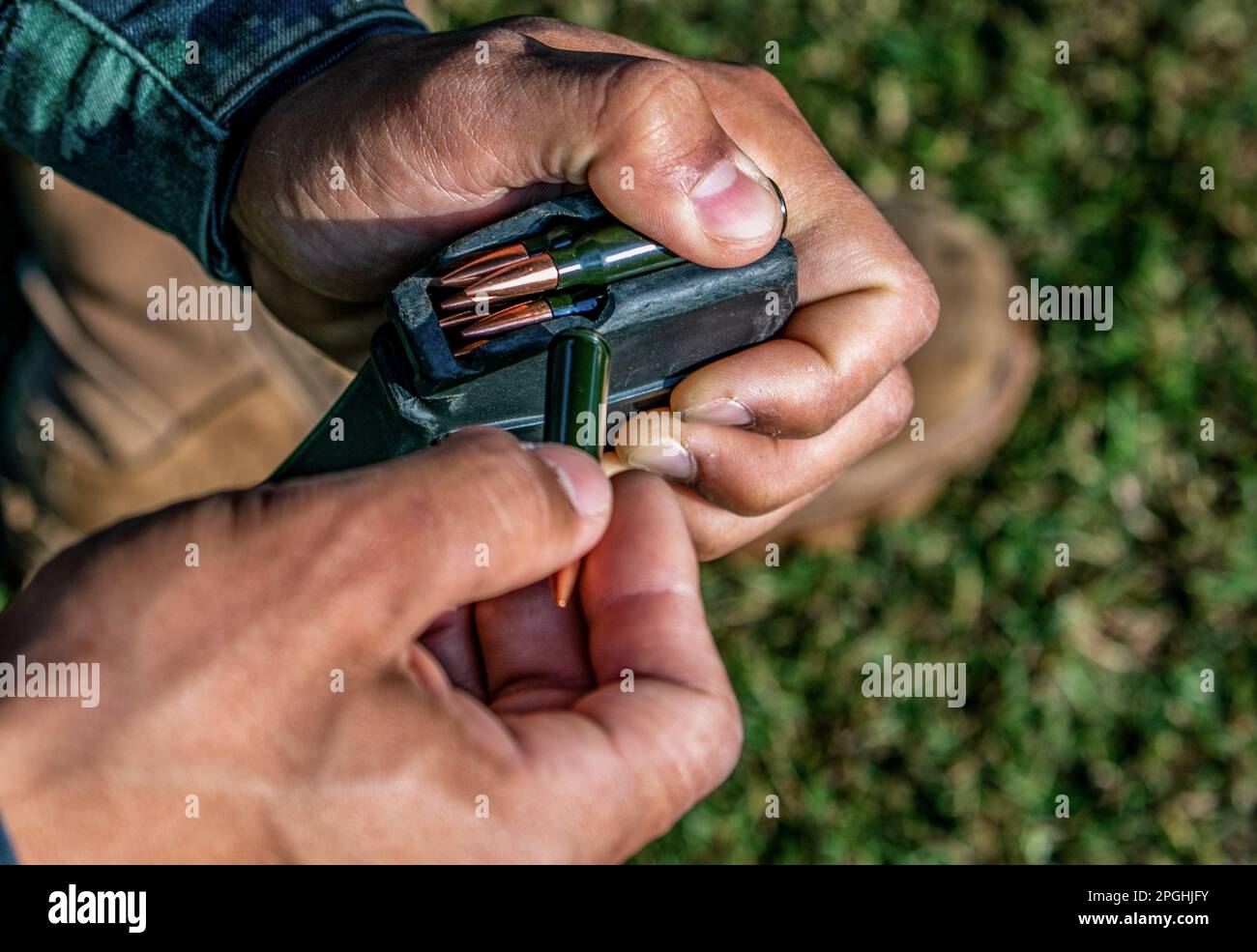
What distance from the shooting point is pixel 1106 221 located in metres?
4.52

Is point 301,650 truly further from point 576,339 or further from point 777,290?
point 777,290

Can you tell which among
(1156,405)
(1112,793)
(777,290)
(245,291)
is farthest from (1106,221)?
(245,291)

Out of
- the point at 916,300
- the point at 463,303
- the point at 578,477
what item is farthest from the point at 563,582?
the point at 916,300

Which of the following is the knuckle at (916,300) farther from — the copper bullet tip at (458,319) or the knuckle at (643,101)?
the copper bullet tip at (458,319)

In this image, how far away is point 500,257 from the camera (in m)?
2.09

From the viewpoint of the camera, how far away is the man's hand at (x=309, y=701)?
1635 mm

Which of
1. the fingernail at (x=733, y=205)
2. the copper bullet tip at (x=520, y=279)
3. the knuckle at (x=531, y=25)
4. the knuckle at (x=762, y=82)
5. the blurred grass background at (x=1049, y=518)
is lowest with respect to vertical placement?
the blurred grass background at (x=1049, y=518)

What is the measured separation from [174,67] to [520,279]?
1.11 meters

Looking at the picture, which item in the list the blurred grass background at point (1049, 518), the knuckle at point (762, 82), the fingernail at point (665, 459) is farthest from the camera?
the blurred grass background at point (1049, 518)

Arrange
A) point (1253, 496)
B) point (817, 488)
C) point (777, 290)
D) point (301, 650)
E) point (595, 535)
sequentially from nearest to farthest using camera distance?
point (301, 650) < point (595, 535) < point (777, 290) < point (817, 488) < point (1253, 496)

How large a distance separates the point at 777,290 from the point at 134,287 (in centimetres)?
245

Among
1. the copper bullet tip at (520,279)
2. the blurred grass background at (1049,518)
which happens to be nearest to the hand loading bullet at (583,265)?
the copper bullet tip at (520,279)

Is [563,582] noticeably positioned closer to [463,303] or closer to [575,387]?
[575,387]

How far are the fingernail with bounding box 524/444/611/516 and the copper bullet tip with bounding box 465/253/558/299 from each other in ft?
1.08
